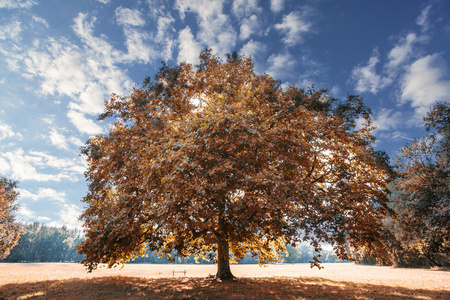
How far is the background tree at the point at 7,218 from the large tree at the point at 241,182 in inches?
1332

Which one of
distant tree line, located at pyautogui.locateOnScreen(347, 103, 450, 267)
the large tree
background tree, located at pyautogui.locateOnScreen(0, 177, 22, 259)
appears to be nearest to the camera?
the large tree

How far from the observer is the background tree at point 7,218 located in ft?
119

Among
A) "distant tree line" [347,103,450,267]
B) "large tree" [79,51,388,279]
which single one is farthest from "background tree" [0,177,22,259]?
"distant tree line" [347,103,450,267]

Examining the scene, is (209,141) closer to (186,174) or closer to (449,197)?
(186,174)

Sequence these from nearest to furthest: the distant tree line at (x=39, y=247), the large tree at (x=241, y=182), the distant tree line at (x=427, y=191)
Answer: the large tree at (x=241, y=182) < the distant tree line at (x=427, y=191) < the distant tree line at (x=39, y=247)

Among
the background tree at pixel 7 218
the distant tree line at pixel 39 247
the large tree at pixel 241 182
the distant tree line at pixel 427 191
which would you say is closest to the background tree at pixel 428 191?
the distant tree line at pixel 427 191

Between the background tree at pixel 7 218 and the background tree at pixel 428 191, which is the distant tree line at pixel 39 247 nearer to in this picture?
the background tree at pixel 7 218

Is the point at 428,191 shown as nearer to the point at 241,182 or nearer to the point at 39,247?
the point at 241,182

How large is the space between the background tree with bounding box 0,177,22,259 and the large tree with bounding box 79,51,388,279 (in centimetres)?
3384

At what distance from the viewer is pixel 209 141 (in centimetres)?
1083

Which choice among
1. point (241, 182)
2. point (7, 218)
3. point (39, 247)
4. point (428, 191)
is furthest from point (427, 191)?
point (39, 247)

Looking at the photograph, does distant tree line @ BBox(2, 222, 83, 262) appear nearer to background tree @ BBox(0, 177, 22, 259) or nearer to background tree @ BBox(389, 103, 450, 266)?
background tree @ BBox(0, 177, 22, 259)

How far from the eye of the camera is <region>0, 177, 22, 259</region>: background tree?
36156mm

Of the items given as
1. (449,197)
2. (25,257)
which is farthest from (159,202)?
(25,257)
